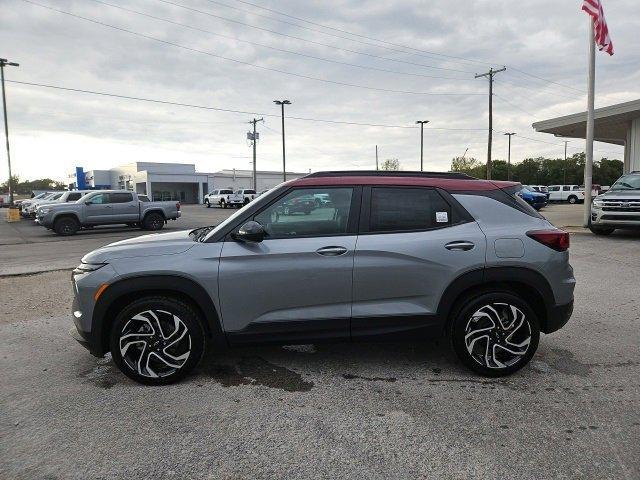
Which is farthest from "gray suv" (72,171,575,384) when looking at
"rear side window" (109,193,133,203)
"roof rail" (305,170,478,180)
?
"rear side window" (109,193,133,203)

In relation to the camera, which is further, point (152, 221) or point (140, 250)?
point (152, 221)

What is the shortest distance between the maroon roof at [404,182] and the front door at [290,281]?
316 millimetres

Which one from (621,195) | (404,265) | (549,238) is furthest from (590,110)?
(404,265)

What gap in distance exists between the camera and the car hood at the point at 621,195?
12.2 meters

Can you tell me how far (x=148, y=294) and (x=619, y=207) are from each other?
13.0m

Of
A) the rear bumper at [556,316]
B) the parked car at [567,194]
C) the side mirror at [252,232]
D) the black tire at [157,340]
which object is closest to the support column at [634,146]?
the rear bumper at [556,316]

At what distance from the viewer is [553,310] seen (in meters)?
3.84

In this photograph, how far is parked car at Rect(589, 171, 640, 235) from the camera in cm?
1225

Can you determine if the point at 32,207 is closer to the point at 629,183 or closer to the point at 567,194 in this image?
the point at 629,183

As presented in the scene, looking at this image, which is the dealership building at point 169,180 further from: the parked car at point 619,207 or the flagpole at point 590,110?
the parked car at point 619,207

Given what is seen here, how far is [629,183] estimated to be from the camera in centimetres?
1298

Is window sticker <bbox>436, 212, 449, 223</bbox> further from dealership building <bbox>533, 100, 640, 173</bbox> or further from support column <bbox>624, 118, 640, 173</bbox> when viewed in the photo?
support column <bbox>624, 118, 640, 173</bbox>

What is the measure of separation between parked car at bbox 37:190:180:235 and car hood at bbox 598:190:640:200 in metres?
16.1

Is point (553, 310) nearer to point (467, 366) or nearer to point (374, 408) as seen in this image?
point (467, 366)
